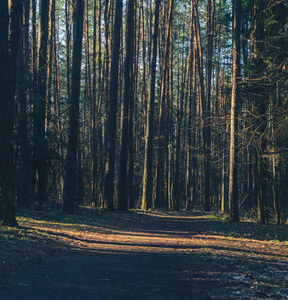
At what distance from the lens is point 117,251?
732 centimetres

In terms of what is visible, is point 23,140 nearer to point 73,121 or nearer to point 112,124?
point 73,121

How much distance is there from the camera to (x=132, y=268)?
18.4 feet

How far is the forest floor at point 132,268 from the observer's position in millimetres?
4109

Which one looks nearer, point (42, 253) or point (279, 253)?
point (42, 253)

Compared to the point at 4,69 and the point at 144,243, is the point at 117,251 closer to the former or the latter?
the point at 144,243

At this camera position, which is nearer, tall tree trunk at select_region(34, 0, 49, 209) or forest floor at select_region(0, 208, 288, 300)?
forest floor at select_region(0, 208, 288, 300)

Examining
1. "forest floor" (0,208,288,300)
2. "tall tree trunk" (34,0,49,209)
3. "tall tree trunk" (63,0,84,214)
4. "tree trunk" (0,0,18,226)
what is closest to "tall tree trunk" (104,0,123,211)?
"tall tree trunk" (63,0,84,214)

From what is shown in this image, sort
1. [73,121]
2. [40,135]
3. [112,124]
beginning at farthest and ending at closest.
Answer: [112,124] → [73,121] → [40,135]

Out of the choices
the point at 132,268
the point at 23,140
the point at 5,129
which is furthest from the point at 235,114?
the point at 132,268

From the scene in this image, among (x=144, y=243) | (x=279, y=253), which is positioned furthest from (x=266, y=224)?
(x=144, y=243)

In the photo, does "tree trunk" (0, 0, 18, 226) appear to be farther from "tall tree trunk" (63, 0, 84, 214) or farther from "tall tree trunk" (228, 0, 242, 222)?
"tall tree trunk" (228, 0, 242, 222)

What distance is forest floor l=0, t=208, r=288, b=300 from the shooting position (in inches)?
162

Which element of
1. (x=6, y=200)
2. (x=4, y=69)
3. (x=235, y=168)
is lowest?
(x=6, y=200)

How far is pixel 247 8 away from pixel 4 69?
11662 millimetres
